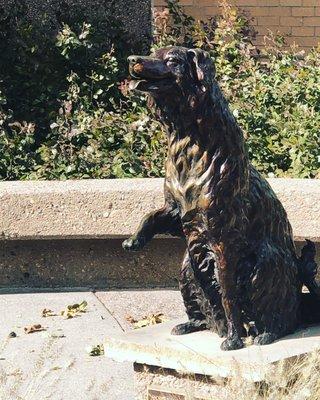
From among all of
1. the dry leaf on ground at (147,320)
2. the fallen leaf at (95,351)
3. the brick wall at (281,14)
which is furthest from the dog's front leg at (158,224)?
the brick wall at (281,14)

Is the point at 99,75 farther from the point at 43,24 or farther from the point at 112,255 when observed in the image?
the point at 112,255

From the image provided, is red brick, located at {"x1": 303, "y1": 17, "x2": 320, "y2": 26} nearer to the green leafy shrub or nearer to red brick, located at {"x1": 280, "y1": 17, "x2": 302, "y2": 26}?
A: red brick, located at {"x1": 280, "y1": 17, "x2": 302, "y2": 26}

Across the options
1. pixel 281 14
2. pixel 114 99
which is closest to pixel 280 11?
pixel 281 14

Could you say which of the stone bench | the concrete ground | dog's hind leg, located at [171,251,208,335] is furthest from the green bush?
dog's hind leg, located at [171,251,208,335]

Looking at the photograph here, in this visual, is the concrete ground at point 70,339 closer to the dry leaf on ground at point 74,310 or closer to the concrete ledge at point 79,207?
the dry leaf on ground at point 74,310

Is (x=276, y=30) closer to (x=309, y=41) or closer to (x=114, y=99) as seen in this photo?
(x=309, y=41)

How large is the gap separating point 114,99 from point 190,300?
15.4 feet

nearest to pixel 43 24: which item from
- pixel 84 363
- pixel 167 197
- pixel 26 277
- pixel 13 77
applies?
pixel 13 77

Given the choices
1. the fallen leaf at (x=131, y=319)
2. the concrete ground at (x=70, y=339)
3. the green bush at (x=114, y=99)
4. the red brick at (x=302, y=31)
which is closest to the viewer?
the concrete ground at (x=70, y=339)

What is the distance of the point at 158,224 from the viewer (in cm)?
511

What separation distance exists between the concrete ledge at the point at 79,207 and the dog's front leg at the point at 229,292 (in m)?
2.49

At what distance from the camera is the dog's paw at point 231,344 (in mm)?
4957

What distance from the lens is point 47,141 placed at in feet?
29.8

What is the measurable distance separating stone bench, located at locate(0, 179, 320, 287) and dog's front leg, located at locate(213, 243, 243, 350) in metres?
2.44
